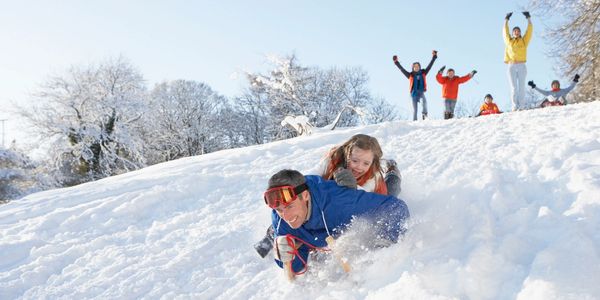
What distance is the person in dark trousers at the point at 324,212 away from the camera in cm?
272

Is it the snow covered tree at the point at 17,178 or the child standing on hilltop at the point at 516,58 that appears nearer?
the child standing on hilltop at the point at 516,58

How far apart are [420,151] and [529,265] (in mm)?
4080

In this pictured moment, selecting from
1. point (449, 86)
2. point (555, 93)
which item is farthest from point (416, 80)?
point (555, 93)

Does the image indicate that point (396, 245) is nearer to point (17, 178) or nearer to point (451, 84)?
point (451, 84)

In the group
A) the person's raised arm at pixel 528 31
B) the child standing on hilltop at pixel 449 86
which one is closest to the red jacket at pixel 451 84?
the child standing on hilltop at pixel 449 86

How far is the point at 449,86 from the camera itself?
34.8ft

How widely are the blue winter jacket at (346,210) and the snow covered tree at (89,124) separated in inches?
833

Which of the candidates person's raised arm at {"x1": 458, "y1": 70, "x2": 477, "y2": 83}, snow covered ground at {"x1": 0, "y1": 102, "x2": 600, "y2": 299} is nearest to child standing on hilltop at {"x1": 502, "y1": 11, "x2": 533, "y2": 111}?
person's raised arm at {"x1": 458, "y1": 70, "x2": 477, "y2": 83}

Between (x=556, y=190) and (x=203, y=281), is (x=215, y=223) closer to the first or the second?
(x=203, y=281)

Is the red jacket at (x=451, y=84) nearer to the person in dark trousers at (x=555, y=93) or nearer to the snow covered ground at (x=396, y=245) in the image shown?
the person in dark trousers at (x=555, y=93)

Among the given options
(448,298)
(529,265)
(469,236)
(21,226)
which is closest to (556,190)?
(469,236)

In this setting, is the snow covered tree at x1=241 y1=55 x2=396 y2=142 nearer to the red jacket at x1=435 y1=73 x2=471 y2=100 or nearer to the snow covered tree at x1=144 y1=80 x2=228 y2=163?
the snow covered tree at x1=144 y1=80 x2=228 y2=163

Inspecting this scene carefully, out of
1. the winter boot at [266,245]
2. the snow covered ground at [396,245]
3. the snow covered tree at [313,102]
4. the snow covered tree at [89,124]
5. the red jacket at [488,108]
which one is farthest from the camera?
the snow covered tree at [313,102]

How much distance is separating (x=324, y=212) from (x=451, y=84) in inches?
344
